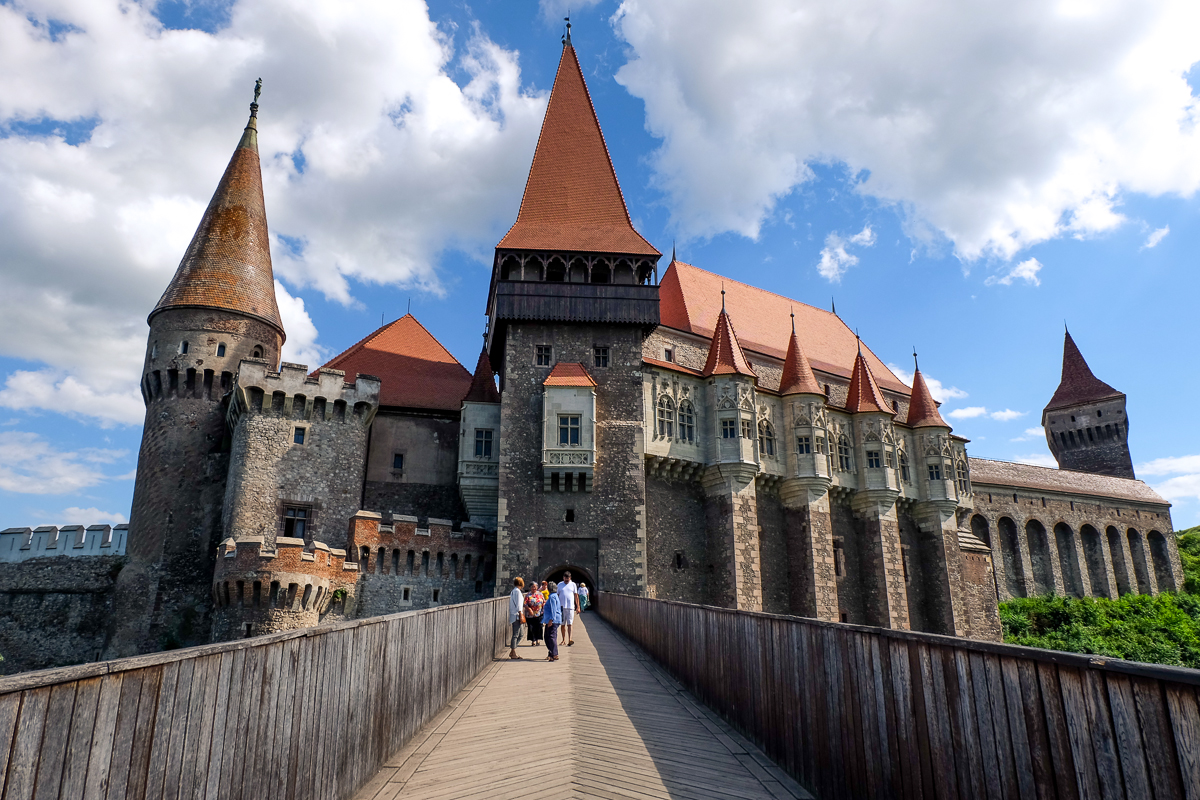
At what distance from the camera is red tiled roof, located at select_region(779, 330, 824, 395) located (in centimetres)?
3050

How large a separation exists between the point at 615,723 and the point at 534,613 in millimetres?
6957

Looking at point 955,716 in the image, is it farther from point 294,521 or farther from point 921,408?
point 921,408

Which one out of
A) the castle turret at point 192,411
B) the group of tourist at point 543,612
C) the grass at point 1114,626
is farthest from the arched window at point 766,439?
the castle turret at point 192,411

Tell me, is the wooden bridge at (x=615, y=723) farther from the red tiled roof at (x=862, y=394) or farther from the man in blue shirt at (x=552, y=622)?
the red tiled roof at (x=862, y=394)

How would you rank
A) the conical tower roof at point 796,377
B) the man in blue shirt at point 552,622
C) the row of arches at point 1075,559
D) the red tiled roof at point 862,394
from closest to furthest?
the man in blue shirt at point 552,622
the conical tower roof at point 796,377
the red tiled roof at point 862,394
the row of arches at point 1075,559

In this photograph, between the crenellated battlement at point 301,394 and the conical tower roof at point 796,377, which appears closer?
the crenellated battlement at point 301,394

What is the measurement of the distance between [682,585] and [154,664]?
24.3 m

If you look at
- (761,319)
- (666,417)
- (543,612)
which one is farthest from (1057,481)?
(543,612)

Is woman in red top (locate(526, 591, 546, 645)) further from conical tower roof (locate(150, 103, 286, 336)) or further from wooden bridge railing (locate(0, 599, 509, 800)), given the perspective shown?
conical tower roof (locate(150, 103, 286, 336))

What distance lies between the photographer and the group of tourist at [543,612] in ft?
42.1

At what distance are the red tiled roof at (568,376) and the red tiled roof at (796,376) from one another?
31.8 feet

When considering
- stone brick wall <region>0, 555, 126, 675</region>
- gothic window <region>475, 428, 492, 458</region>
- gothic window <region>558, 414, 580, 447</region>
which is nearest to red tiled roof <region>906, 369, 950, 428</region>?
gothic window <region>558, 414, 580, 447</region>

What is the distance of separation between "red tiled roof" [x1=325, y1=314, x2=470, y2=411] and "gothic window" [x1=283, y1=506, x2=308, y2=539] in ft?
16.8

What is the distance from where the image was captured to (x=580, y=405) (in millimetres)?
25234
